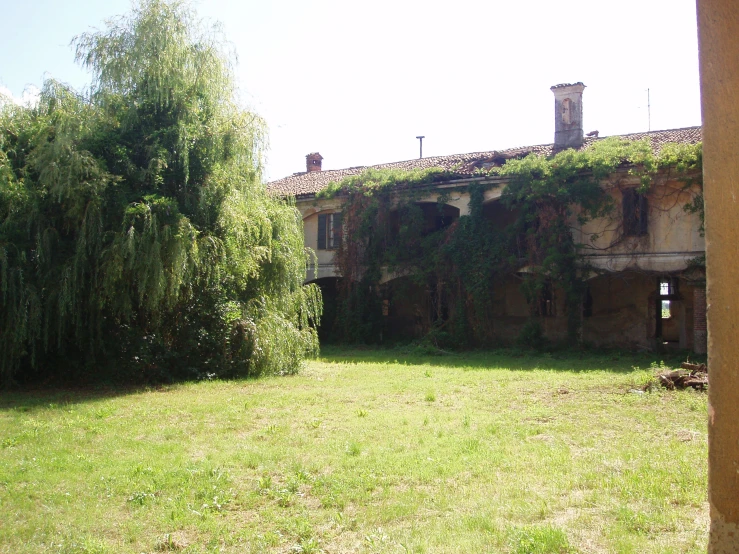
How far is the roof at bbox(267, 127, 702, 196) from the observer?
2213 centimetres

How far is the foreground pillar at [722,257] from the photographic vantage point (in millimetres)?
3225

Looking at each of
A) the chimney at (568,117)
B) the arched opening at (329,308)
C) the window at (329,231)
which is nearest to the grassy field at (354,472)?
the arched opening at (329,308)

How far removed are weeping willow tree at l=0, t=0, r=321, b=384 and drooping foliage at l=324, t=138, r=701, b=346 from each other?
335 inches

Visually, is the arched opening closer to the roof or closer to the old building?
the old building

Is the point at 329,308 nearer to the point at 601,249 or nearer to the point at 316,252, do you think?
the point at 316,252

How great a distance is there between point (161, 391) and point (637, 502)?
30.5 feet

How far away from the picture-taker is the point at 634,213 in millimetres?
20297

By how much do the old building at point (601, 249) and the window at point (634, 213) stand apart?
3 cm

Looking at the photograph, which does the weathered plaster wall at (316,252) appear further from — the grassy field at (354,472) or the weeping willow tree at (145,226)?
the grassy field at (354,472)

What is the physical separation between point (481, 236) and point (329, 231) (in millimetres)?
6705

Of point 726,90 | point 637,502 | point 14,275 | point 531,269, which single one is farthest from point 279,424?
point 531,269

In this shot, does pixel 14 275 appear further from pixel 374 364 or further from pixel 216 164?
pixel 374 364

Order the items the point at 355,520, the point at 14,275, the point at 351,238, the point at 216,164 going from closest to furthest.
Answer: the point at 355,520 → the point at 14,275 → the point at 216,164 → the point at 351,238

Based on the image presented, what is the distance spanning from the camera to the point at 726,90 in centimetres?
336
